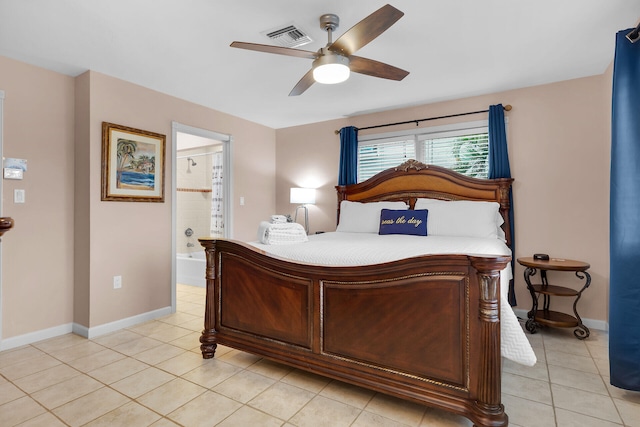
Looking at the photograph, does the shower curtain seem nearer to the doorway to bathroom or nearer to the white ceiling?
the doorway to bathroom

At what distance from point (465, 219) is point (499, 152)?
88 cm

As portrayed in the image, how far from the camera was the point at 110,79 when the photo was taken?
3236mm

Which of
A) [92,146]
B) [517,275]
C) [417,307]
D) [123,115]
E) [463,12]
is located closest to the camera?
[417,307]

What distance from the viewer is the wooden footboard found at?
1.65 m

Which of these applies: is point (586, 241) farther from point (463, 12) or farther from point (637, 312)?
point (463, 12)

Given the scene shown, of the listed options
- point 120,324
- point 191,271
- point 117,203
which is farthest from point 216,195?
point 120,324

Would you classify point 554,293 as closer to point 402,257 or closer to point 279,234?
point 402,257

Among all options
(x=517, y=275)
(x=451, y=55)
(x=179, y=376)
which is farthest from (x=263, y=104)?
(x=517, y=275)

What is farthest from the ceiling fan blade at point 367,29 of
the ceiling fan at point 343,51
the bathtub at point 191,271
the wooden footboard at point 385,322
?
the bathtub at point 191,271

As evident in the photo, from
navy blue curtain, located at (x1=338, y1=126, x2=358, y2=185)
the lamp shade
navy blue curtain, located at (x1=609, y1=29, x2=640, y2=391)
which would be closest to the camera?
navy blue curtain, located at (x1=609, y1=29, x2=640, y2=391)

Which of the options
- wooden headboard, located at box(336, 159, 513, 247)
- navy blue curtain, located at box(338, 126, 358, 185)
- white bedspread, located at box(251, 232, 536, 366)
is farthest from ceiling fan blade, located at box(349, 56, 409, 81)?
navy blue curtain, located at box(338, 126, 358, 185)

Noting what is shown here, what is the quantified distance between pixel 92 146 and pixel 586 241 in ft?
15.8

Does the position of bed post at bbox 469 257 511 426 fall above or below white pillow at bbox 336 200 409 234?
below

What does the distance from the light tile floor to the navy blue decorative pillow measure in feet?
4.73
